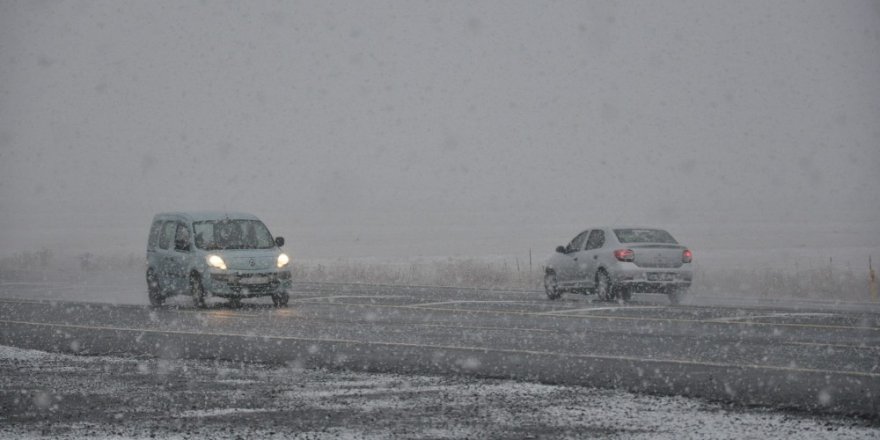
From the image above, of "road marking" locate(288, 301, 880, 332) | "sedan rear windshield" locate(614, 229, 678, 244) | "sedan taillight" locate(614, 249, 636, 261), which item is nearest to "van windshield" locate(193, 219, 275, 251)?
"road marking" locate(288, 301, 880, 332)

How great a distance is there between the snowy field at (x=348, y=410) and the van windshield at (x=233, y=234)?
1211 centimetres

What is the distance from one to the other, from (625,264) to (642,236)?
173 cm

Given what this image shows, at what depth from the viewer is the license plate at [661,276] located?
24.8 meters

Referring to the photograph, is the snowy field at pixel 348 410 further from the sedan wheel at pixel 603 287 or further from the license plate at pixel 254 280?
the sedan wheel at pixel 603 287

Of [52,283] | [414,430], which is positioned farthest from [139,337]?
[52,283]

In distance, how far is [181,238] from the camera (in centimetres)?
2569

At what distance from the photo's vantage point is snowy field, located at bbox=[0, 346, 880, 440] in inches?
354

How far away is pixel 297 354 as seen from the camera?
594 inches

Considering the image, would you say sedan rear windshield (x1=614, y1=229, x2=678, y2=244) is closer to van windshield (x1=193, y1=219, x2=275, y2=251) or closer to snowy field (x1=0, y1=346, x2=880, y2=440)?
van windshield (x1=193, y1=219, x2=275, y2=251)

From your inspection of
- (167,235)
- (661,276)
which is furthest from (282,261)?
(661,276)

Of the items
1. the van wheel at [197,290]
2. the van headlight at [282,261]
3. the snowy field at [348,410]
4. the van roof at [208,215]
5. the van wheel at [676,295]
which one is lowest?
Answer: the snowy field at [348,410]

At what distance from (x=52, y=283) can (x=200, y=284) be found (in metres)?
15.6

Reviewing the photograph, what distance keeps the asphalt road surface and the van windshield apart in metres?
1.36

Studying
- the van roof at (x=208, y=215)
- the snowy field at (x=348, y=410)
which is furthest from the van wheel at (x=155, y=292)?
Result: the snowy field at (x=348, y=410)
